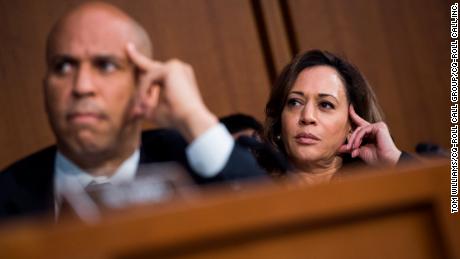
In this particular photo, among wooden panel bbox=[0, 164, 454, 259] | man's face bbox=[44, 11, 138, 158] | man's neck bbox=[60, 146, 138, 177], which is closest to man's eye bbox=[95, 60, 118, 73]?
man's face bbox=[44, 11, 138, 158]

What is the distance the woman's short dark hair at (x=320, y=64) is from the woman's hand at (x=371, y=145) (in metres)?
0.02

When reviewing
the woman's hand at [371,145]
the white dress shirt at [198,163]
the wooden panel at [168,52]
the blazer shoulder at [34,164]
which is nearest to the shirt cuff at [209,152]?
the white dress shirt at [198,163]

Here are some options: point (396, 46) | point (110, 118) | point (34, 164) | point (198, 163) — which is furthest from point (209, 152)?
point (396, 46)

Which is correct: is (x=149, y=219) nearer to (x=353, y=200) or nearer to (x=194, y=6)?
(x=353, y=200)

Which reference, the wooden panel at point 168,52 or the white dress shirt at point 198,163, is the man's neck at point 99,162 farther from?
the wooden panel at point 168,52

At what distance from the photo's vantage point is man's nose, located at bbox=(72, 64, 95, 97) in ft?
2.57

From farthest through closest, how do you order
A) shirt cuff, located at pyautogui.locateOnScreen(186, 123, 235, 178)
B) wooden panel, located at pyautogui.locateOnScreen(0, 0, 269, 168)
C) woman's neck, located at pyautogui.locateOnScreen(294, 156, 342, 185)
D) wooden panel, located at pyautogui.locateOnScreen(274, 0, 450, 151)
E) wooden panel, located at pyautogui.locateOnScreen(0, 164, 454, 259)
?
1. wooden panel, located at pyautogui.locateOnScreen(274, 0, 450, 151)
2. wooden panel, located at pyautogui.locateOnScreen(0, 0, 269, 168)
3. woman's neck, located at pyautogui.locateOnScreen(294, 156, 342, 185)
4. shirt cuff, located at pyautogui.locateOnScreen(186, 123, 235, 178)
5. wooden panel, located at pyautogui.locateOnScreen(0, 164, 454, 259)

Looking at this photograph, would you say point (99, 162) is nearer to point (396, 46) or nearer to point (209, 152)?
point (209, 152)

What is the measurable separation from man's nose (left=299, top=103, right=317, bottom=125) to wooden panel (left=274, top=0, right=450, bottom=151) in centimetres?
41

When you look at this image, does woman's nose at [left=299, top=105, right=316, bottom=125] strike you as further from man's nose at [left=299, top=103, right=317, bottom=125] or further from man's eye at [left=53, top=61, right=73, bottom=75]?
man's eye at [left=53, top=61, right=73, bottom=75]

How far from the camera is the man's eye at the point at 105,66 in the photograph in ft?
2.64

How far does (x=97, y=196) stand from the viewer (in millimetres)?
625

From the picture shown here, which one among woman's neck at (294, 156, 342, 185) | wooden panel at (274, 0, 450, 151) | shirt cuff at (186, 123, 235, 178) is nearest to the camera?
shirt cuff at (186, 123, 235, 178)

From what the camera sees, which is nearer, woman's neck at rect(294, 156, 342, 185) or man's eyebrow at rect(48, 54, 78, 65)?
man's eyebrow at rect(48, 54, 78, 65)
